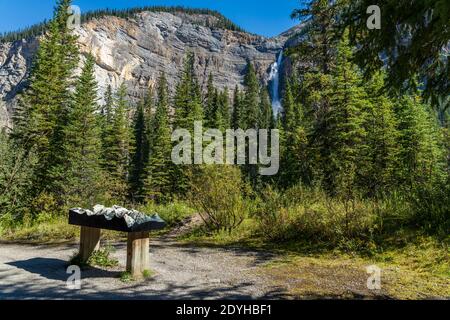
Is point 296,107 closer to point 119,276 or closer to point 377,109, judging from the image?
point 377,109

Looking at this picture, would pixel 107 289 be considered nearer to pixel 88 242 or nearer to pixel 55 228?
pixel 88 242

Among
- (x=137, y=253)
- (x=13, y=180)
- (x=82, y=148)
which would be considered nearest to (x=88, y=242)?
(x=137, y=253)

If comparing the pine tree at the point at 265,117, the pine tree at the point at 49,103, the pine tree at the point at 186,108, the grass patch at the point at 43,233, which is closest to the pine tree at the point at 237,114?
the pine tree at the point at 265,117

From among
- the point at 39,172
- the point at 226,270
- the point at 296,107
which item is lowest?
the point at 226,270

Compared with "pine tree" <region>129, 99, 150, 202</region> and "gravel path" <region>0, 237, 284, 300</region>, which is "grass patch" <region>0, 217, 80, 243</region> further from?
"pine tree" <region>129, 99, 150, 202</region>

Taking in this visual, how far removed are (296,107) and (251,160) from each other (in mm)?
16484

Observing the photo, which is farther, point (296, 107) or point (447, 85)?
point (296, 107)

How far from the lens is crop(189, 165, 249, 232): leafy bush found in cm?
1018

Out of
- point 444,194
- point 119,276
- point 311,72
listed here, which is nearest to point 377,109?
point 311,72

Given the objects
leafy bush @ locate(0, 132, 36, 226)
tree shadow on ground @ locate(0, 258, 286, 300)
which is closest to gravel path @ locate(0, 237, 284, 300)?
tree shadow on ground @ locate(0, 258, 286, 300)

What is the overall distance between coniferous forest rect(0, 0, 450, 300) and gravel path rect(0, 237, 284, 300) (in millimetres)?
2160

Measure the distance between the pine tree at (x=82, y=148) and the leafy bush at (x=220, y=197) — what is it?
6.71 meters
